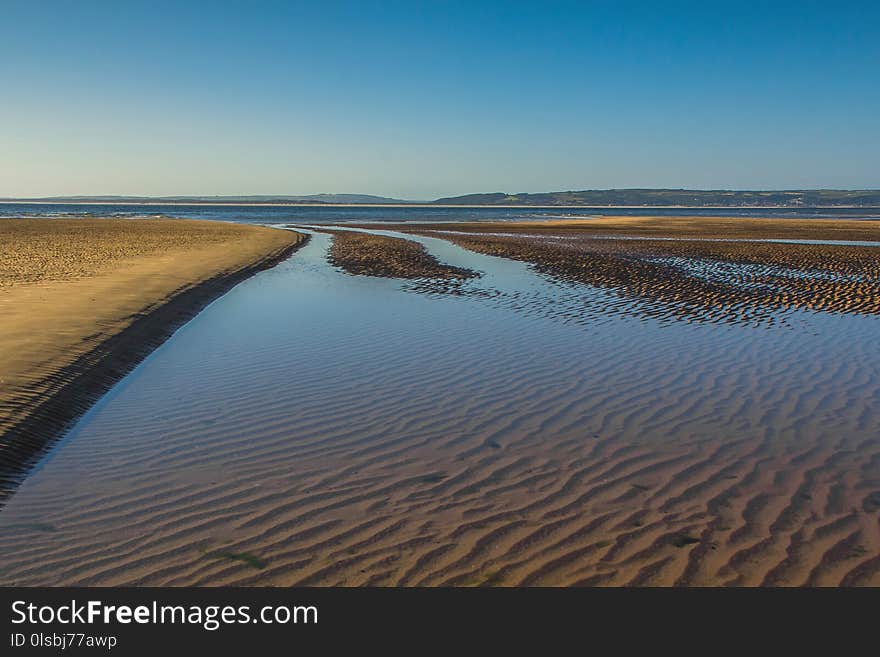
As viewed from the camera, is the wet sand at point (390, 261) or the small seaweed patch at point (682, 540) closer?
the small seaweed patch at point (682, 540)

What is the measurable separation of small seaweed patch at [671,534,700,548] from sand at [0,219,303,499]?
617 cm

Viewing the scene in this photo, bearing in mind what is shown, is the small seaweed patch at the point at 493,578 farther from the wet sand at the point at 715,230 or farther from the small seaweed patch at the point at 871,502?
the wet sand at the point at 715,230

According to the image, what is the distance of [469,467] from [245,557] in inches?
101

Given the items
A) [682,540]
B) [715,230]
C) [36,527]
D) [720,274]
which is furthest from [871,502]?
[715,230]

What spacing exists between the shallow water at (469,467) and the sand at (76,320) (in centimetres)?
38

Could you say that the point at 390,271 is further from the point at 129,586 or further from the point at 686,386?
the point at 129,586

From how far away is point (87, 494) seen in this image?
6.04m

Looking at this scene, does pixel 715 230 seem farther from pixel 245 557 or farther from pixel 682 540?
pixel 245 557

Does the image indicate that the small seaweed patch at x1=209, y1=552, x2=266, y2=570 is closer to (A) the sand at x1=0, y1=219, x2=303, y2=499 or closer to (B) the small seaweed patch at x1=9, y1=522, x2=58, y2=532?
(B) the small seaweed patch at x1=9, y1=522, x2=58, y2=532

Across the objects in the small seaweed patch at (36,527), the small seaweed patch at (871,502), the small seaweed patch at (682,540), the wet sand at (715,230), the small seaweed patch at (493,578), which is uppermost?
the wet sand at (715,230)

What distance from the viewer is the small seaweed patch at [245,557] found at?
4828mm

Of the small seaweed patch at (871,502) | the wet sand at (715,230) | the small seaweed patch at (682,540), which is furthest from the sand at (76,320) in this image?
the wet sand at (715,230)

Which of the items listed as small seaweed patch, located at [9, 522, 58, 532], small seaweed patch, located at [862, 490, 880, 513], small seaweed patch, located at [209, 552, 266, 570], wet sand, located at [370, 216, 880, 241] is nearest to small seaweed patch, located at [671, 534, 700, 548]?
small seaweed patch, located at [862, 490, 880, 513]

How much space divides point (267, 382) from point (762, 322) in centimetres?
1109
